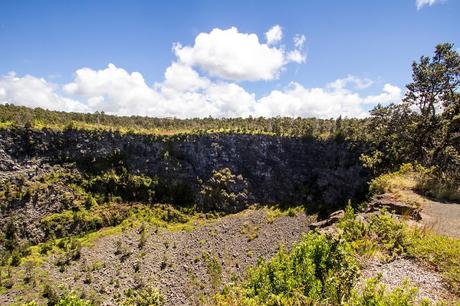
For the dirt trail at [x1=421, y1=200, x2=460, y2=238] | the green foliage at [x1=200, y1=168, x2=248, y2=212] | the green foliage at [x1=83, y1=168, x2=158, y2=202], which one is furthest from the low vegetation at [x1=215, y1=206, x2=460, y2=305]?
the green foliage at [x1=83, y1=168, x2=158, y2=202]

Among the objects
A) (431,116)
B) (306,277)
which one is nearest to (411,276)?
(306,277)

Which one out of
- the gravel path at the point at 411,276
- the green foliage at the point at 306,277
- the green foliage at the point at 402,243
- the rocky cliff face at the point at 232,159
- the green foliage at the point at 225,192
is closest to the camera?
the green foliage at the point at 306,277

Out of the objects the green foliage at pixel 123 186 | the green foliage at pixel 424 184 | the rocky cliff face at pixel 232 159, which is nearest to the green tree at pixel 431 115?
the green foliage at pixel 424 184

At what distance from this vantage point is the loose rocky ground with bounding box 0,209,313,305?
32.9 m

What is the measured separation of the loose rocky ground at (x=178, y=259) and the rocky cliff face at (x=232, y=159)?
8577 mm

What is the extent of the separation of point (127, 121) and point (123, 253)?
116 ft

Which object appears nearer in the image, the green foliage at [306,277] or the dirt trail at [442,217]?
the green foliage at [306,277]

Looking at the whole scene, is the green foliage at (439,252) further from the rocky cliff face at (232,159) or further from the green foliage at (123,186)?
the green foliage at (123,186)

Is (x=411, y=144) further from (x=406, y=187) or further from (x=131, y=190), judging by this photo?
(x=131, y=190)

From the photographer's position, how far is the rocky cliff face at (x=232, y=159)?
2060 inches

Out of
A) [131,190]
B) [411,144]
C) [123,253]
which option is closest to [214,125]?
[131,190]

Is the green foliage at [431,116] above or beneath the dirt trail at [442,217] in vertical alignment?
above

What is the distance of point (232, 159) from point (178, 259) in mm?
24547

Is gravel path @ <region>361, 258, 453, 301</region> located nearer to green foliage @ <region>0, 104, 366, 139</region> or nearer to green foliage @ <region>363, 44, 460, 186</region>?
green foliage @ <region>363, 44, 460, 186</region>
